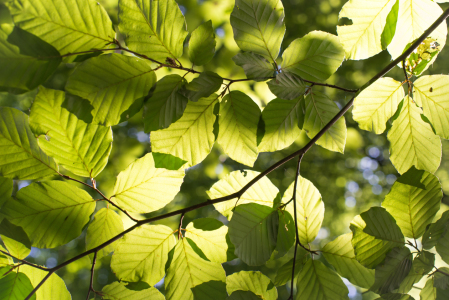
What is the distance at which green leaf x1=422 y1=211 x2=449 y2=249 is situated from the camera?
0.50 m

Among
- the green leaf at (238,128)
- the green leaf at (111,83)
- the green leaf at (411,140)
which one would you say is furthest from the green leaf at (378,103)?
the green leaf at (111,83)

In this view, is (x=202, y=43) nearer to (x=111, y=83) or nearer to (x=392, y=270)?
(x=111, y=83)

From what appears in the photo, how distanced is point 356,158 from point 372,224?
3.05 m

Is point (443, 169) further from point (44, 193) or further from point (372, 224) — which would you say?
point (44, 193)

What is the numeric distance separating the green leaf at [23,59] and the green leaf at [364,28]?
561mm

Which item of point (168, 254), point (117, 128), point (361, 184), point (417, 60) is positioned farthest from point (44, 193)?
point (361, 184)

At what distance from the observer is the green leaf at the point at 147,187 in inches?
Answer: 23.0

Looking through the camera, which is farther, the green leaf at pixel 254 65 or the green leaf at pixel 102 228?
the green leaf at pixel 102 228

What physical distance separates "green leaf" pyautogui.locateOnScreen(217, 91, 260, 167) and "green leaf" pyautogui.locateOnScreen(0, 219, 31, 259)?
43 cm

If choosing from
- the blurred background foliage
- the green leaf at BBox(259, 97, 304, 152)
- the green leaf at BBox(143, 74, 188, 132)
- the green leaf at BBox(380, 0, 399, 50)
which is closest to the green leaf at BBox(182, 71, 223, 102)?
the green leaf at BBox(143, 74, 188, 132)

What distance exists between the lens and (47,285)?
1.86ft

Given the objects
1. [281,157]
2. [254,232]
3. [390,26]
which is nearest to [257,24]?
[390,26]

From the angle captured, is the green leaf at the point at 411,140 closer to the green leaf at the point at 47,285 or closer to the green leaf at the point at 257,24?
the green leaf at the point at 257,24

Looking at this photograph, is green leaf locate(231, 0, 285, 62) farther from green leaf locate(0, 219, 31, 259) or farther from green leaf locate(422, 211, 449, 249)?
green leaf locate(0, 219, 31, 259)
